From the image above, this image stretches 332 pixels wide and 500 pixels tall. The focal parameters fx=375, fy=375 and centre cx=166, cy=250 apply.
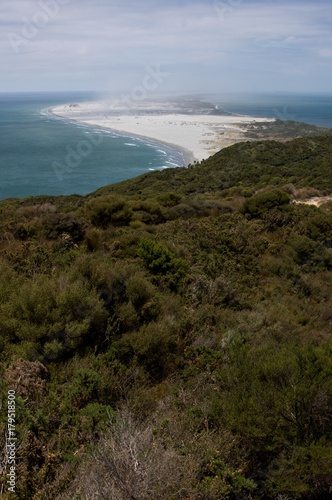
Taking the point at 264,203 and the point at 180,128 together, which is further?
the point at 180,128

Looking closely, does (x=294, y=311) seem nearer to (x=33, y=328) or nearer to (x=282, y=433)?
(x=282, y=433)

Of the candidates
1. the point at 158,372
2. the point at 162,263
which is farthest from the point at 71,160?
the point at 158,372

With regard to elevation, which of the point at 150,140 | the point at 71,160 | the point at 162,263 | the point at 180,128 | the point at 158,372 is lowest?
the point at 158,372

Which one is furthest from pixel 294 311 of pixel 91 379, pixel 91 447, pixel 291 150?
pixel 291 150

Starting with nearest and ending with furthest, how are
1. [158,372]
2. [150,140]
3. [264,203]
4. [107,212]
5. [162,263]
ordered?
1. [158,372]
2. [162,263]
3. [107,212]
4. [264,203]
5. [150,140]

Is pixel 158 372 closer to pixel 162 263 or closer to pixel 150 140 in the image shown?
pixel 162 263

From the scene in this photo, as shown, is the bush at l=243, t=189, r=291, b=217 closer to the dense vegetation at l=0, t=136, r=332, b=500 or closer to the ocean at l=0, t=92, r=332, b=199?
the dense vegetation at l=0, t=136, r=332, b=500
